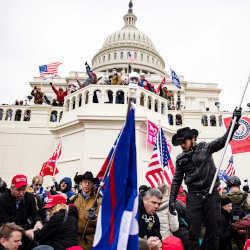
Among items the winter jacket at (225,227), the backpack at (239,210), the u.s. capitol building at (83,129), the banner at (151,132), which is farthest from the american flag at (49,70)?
the winter jacket at (225,227)

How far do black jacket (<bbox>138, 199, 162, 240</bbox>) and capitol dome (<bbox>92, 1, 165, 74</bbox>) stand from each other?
54064 mm

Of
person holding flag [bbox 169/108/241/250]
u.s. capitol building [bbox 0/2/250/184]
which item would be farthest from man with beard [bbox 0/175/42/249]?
u.s. capitol building [bbox 0/2/250/184]

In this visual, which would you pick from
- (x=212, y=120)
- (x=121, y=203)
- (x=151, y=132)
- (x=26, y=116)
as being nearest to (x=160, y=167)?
(x=151, y=132)

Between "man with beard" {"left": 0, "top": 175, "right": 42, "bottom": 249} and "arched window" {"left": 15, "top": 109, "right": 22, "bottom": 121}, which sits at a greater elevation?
"arched window" {"left": 15, "top": 109, "right": 22, "bottom": 121}

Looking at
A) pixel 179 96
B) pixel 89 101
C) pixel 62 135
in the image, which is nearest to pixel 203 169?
pixel 89 101

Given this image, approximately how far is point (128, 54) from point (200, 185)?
179 feet

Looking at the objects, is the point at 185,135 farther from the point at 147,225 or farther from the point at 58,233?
the point at 58,233

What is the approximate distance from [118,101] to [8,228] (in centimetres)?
1426

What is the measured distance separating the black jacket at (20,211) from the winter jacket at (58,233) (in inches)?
37.7

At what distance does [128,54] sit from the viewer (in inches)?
2190

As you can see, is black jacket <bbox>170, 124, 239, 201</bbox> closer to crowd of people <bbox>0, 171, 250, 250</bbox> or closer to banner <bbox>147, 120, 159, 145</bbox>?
crowd of people <bbox>0, 171, 250, 250</bbox>

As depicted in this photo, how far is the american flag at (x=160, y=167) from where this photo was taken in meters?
8.20

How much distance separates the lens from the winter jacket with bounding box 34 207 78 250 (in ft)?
10.6

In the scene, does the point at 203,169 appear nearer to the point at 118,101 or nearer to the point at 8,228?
the point at 8,228
